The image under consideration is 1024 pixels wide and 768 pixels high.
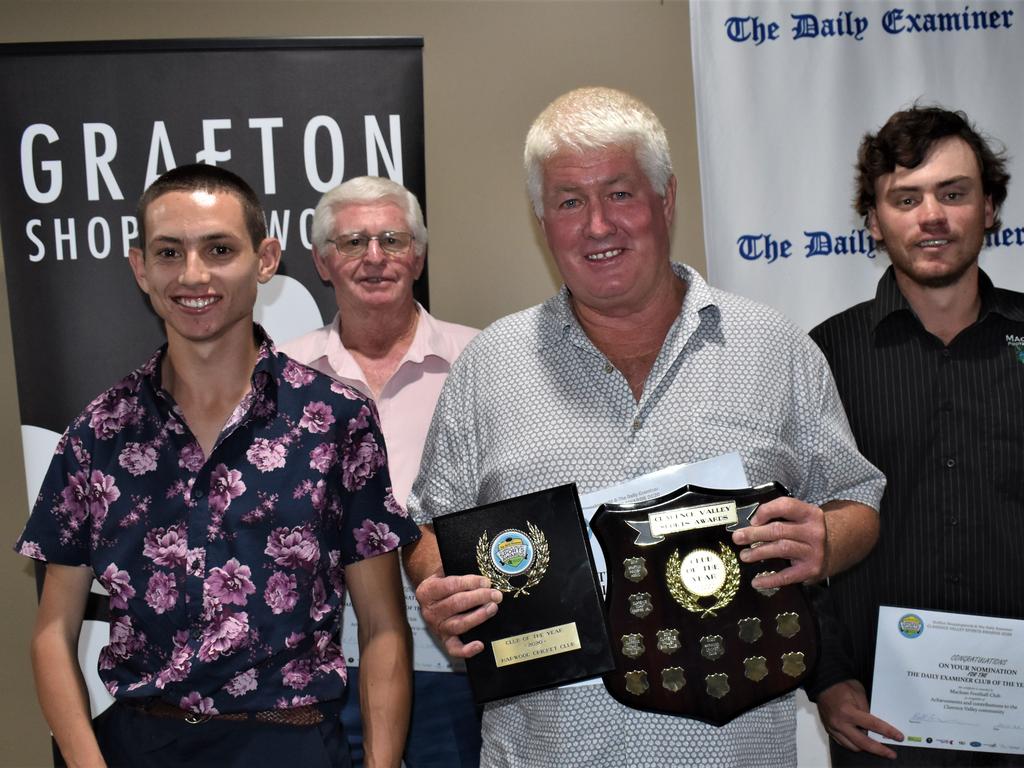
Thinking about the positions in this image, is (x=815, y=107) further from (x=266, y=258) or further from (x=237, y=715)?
(x=237, y=715)

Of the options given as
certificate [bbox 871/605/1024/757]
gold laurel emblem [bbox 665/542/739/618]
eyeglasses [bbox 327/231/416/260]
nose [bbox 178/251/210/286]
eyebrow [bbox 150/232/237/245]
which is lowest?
certificate [bbox 871/605/1024/757]

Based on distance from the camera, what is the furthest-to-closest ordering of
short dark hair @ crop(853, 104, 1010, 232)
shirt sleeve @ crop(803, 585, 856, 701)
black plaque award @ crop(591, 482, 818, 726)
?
short dark hair @ crop(853, 104, 1010, 232), shirt sleeve @ crop(803, 585, 856, 701), black plaque award @ crop(591, 482, 818, 726)

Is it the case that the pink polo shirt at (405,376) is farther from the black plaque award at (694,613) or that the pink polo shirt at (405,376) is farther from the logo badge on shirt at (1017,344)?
the logo badge on shirt at (1017,344)

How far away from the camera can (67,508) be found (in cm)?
205

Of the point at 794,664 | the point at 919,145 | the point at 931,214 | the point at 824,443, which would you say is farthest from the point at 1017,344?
the point at 794,664

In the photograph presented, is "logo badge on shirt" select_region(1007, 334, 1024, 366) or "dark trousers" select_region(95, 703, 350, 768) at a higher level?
"logo badge on shirt" select_region(1007, 334, 1024, 366)

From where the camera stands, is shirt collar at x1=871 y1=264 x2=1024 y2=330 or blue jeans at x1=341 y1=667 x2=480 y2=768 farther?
blue jeans at x1=341 y1=667 x2=480 y2=768

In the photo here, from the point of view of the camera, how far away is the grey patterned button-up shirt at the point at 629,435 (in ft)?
6.24

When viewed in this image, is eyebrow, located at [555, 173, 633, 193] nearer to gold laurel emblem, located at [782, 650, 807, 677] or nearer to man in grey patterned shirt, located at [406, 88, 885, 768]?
man in grey patterned shirt, located at [406, 88, 885, 768]

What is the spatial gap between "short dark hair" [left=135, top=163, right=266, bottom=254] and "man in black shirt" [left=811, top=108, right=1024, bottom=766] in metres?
1.52

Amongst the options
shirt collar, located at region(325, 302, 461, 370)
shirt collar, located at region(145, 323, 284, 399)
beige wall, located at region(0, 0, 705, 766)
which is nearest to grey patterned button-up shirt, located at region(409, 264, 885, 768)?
shirt collar, located at region(145, 323, 284, 399)

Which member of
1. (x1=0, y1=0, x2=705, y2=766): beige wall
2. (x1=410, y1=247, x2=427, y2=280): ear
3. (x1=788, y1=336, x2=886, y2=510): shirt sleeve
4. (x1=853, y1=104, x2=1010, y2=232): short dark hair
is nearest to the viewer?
(x1=788, y1=336, x2=886, y2=510): shirt sleeve

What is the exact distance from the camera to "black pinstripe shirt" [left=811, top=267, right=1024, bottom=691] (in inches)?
96.6

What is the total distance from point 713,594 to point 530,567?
1.15ft
